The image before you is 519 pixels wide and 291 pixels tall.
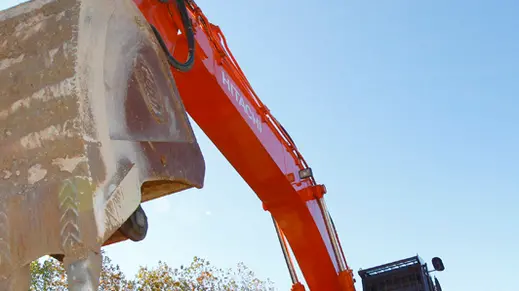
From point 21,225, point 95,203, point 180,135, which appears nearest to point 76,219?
point 95,203

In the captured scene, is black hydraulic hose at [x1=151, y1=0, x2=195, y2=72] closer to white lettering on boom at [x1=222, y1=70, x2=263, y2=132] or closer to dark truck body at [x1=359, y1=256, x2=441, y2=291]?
white lettering on boom at [x1=222, y1=70, x2=263, y2=132]

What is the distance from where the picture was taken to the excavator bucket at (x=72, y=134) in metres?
2.43

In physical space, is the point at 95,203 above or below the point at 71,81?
below

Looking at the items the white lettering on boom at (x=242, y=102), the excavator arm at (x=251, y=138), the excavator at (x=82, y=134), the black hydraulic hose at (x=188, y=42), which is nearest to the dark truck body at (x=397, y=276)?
the excavator arm at (x=251, y=138)

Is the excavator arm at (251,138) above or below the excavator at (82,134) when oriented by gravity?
above

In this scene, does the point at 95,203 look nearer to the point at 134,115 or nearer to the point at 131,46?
the point at 134,115

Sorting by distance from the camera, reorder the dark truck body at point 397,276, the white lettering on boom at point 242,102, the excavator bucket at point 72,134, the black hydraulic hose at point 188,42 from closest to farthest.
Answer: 1. the excavator bucket at point 72,134
2. the black hydraulic hose at point 188,42
3. the white lettering on boom at point 242,102
4. the dark truck body at point 397,276

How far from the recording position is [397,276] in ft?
25.1

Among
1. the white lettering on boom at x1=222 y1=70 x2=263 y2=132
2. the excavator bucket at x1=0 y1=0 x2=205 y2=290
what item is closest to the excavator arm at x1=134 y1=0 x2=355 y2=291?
the white lettering on boom at x1=222 y1=70 x2=263 y2=132

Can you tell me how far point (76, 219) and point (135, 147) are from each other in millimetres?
542

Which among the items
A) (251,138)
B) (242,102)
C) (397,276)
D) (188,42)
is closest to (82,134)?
(188,42)

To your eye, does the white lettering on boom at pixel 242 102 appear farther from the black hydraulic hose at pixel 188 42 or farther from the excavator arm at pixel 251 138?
the black hydraulic hose at pixel 188 42

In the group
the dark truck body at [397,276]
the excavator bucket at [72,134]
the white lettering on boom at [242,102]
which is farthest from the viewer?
the dark truck body at [397,276]

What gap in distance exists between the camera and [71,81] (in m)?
2.58
